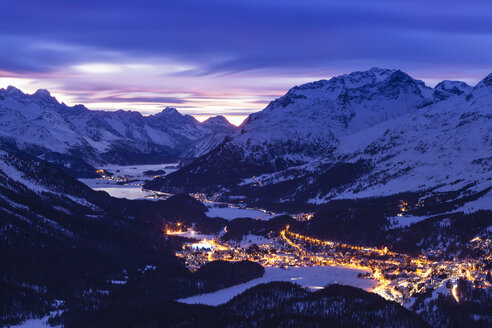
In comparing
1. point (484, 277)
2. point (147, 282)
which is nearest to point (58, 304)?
point (147, 282)

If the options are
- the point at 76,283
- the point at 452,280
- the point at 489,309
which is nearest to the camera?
the point at 489,309

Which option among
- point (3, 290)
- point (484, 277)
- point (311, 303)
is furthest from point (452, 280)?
point (3, 290)

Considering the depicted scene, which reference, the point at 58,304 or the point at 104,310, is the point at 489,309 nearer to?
the point at 104,310

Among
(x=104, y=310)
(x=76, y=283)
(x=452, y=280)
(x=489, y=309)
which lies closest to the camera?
(x=489, y=309)

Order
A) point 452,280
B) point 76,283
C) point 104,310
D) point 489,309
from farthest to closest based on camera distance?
point 76,283 < point 452,280 < point 104,310 < point 489,309

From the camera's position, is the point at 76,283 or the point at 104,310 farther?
the point at 76,283

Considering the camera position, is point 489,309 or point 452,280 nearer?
point 489,309

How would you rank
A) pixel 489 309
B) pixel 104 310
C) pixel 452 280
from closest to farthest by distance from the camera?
pixel 489 309 < pixel 104 310 < pixel 452 280

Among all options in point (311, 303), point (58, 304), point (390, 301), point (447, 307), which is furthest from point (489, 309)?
point (58, 304)

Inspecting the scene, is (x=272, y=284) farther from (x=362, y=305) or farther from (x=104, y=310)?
(x=104, y=310)
